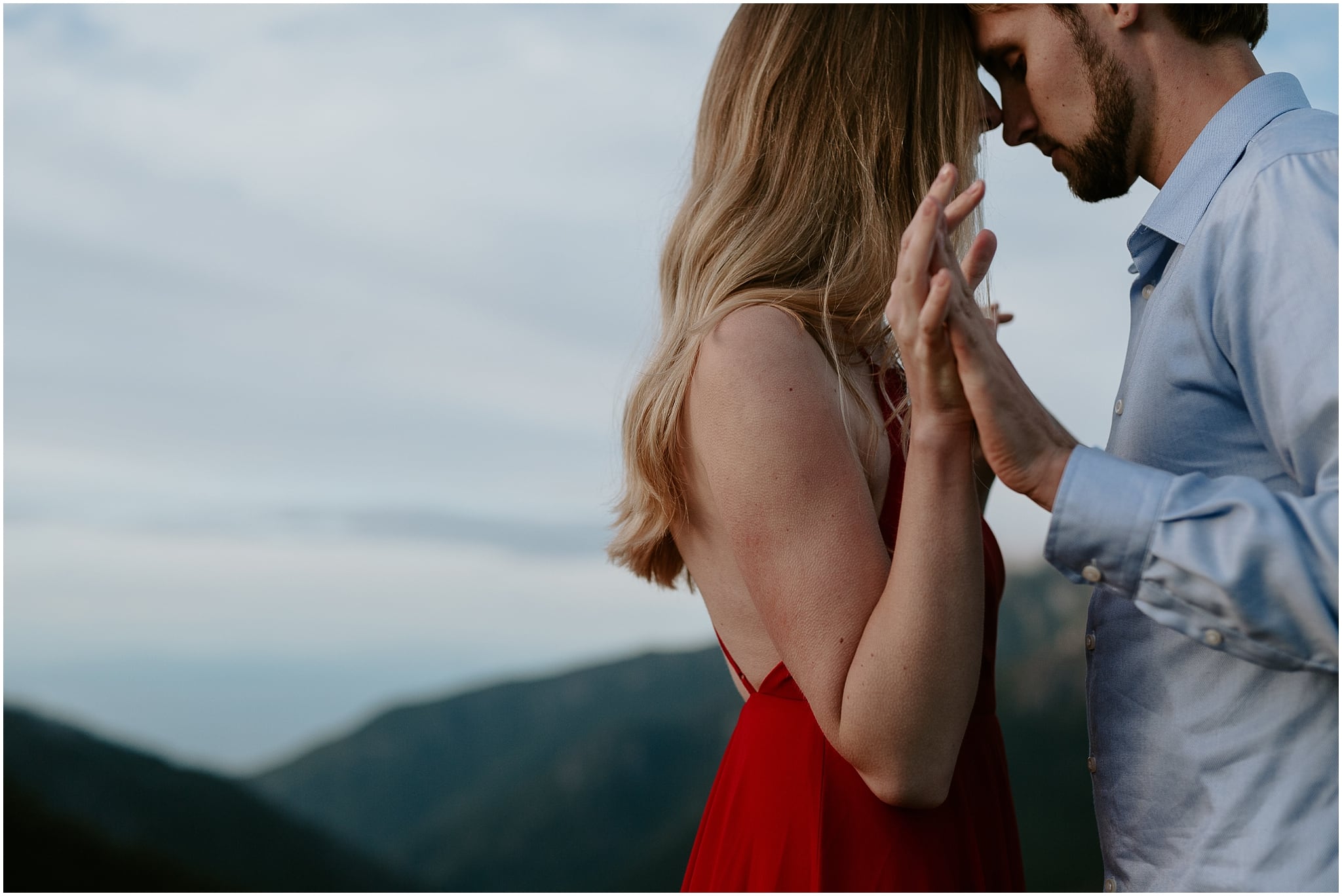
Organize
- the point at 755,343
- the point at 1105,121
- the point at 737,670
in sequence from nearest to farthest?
1. the point at 755,343
2. the point at 1105,121
3. the point at 737,670

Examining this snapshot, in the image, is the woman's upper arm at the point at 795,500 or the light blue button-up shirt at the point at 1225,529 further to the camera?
the woman's upper arm at the point at 795,500

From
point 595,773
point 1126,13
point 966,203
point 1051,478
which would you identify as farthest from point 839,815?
point 595,773

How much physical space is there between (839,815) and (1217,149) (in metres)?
1.06

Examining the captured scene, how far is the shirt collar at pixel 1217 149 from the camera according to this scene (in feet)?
4.24

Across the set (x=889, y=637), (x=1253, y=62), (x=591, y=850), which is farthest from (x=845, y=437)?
(x=591, y=850)

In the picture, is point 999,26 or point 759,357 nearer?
point 759,357

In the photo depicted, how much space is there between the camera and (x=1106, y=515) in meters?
1.07

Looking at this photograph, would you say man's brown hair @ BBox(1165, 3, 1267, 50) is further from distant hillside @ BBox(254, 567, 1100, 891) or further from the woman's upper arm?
distant hillside @ BBox(254, 567, 1100, 891)

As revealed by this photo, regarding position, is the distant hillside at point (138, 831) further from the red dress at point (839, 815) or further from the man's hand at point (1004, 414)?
the man's hand at point (1004, 414)

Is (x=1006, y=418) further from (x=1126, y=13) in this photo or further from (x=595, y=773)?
(x=595, y=773)

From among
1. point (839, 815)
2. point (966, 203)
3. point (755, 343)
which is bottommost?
point (839, 815)

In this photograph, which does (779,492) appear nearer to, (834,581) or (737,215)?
(834,581)

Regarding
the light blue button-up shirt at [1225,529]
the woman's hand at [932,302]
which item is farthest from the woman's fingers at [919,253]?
the light blue button-up shirt at [1225,529]

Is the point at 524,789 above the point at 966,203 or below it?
below
